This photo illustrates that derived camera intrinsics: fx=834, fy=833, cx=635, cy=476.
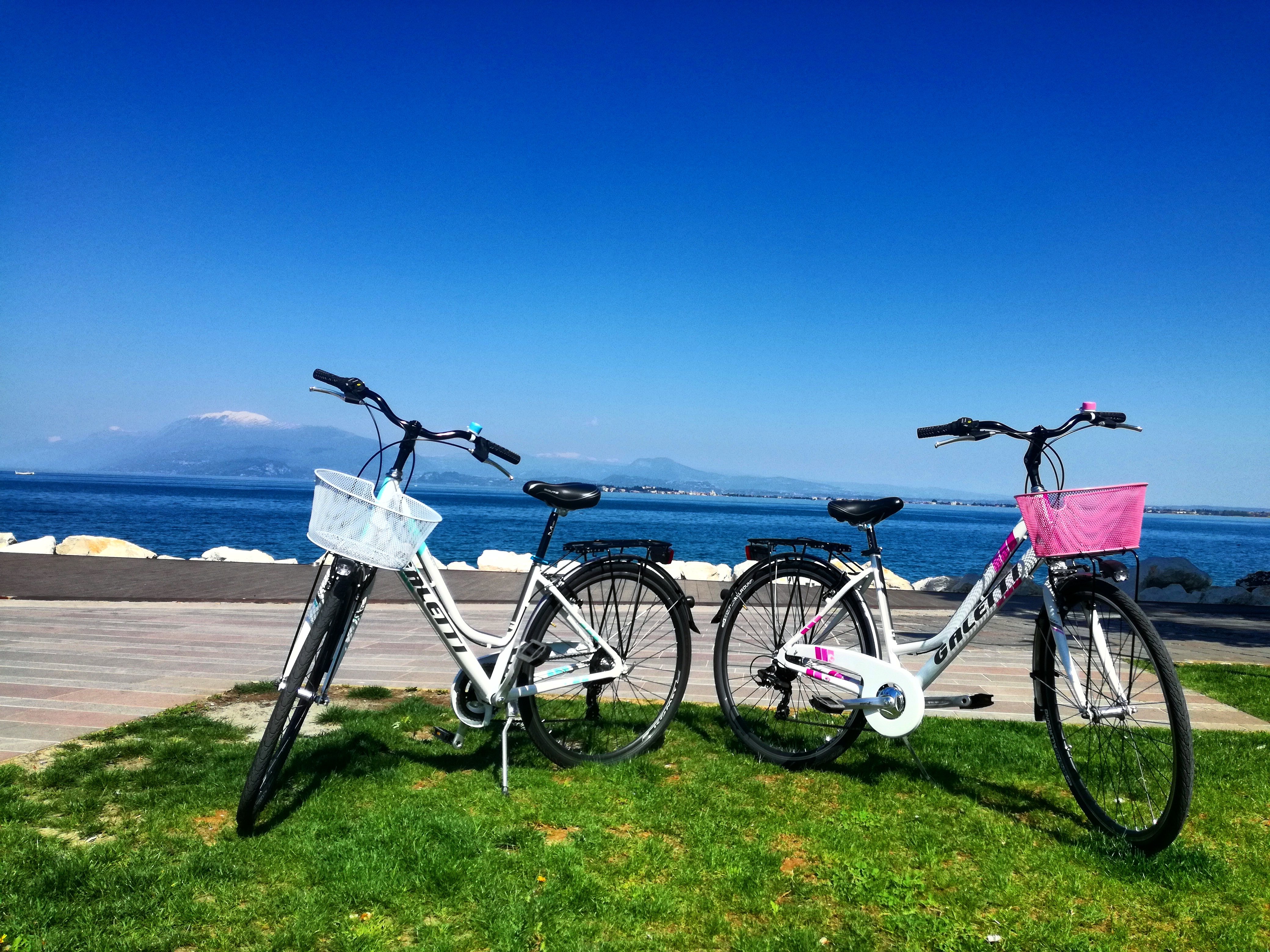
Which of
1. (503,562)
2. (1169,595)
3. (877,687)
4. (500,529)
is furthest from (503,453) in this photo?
(500,529)

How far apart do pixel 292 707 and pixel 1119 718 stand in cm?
317

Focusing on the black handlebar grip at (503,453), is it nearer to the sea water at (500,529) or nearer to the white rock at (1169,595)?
the sea water at (500,529)

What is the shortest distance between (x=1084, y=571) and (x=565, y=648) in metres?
2.34

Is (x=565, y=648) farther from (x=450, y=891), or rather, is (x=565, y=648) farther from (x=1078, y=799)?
(x=1078, y=799)

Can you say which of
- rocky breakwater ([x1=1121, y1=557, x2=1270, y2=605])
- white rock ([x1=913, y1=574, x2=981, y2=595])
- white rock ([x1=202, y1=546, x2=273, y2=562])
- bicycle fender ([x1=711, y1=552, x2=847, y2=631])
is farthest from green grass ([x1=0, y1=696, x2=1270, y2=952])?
white rock ([x1=202, y1=546, x2=273, y2=562])

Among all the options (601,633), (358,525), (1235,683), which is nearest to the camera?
(358,525)

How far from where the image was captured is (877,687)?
3857 millimetres

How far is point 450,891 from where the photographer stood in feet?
9.07

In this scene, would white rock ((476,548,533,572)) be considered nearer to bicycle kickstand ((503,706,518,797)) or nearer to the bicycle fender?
the bicycle fender

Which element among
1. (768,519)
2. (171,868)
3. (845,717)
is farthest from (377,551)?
(768,519)

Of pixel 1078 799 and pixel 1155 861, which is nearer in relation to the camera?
pixel 1155 861

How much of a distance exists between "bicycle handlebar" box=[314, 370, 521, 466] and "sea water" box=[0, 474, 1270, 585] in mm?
5258

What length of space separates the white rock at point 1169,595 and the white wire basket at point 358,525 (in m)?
13.3

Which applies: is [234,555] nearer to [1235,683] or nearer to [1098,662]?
[1235,683]
